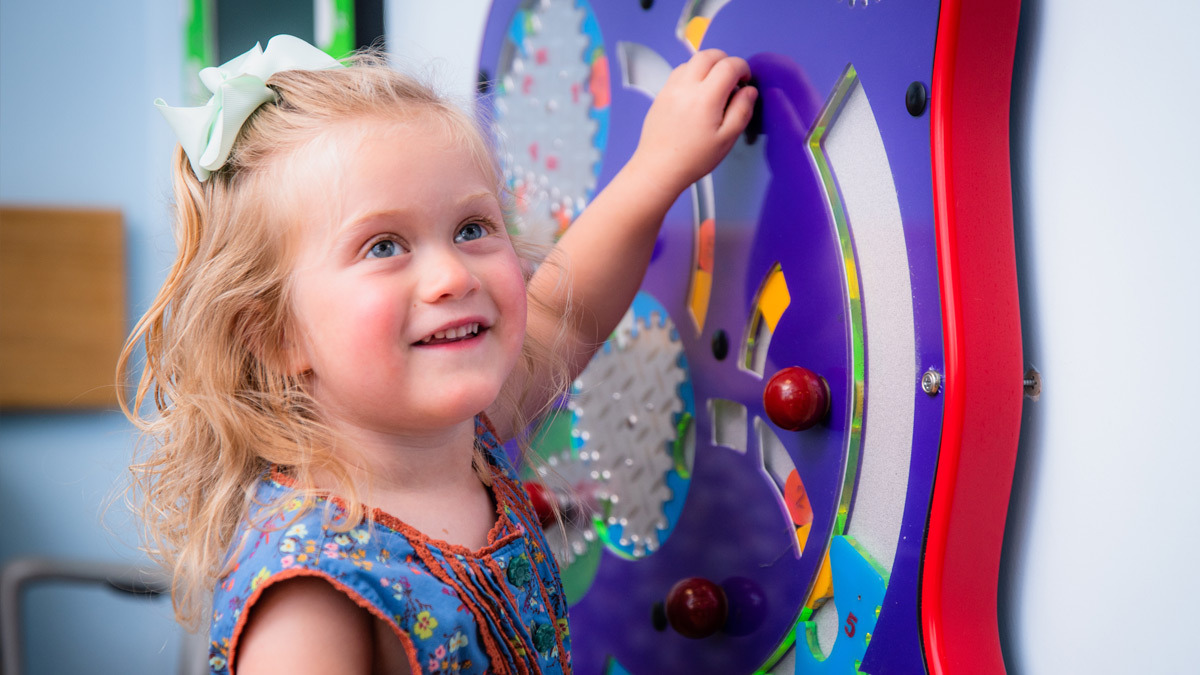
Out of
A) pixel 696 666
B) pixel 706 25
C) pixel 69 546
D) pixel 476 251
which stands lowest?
pixel 69 546

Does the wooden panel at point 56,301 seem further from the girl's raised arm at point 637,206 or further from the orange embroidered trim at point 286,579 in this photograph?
the orange embroidered trim at point 286,579

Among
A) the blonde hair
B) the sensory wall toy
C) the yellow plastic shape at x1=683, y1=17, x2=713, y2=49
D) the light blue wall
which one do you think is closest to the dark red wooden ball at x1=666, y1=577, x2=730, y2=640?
the sensory wall toy

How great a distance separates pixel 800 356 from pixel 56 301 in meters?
1.73

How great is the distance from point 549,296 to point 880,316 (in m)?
0.28

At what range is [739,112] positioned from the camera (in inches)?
22.9

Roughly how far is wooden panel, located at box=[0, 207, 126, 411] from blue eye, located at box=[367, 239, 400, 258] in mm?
1541

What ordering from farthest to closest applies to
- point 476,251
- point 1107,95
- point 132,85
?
point 132,85, point 476,251, point 1107,95

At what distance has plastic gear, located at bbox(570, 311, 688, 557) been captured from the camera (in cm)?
71

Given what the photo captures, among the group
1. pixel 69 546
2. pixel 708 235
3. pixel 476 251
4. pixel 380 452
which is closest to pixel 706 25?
pixel 708 235

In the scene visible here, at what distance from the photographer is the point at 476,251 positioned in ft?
1.71

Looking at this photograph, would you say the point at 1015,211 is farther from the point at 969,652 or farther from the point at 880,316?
the point at 969,652

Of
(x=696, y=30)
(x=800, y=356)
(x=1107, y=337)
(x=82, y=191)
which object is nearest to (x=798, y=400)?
(x=800, y=356)

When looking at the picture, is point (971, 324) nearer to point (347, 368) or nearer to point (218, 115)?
point (347, 368)

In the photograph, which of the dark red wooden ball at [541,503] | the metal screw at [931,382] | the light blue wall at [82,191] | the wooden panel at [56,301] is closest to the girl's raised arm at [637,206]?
the dark red wooden ball at [541,503]
